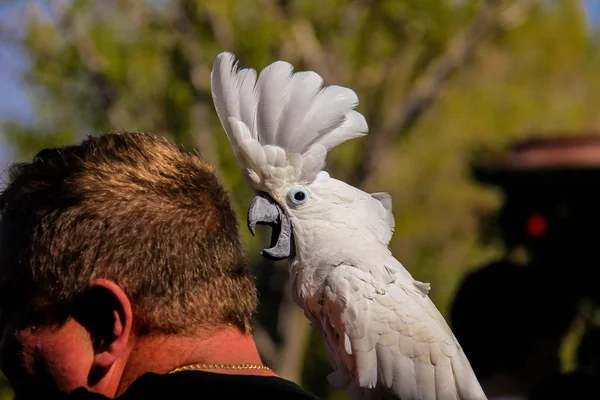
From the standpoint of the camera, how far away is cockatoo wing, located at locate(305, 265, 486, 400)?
240cm

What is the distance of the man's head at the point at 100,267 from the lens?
1669 mm

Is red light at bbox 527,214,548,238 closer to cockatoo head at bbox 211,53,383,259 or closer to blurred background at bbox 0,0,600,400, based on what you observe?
blurred background at bbox 0,0,600,400

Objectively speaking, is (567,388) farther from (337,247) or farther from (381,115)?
(381,115)

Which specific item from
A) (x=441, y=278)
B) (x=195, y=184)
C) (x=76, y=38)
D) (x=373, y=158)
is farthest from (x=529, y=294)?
(x=441, y=278)

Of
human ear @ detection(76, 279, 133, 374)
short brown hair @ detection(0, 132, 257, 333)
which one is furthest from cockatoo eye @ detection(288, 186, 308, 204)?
human ear @ detection(76, 279, 133, 374)

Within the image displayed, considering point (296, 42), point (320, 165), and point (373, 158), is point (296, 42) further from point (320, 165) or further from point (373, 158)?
point (320, 165)

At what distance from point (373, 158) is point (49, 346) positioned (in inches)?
283

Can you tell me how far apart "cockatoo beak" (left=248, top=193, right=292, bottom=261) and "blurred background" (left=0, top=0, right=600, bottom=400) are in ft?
3.99

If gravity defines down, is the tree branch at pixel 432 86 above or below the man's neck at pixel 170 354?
above

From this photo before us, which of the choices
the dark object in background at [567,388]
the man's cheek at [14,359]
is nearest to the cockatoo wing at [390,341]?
the dark object in background at [567,388]

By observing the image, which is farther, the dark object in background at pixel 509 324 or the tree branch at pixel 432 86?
the tree branch at pixel 432 86

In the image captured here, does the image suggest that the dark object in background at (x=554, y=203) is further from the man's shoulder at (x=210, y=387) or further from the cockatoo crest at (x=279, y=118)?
the man's shoulder at (x=210, y=387)

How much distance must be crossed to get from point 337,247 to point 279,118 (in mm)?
388

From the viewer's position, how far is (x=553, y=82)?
59.1ft
